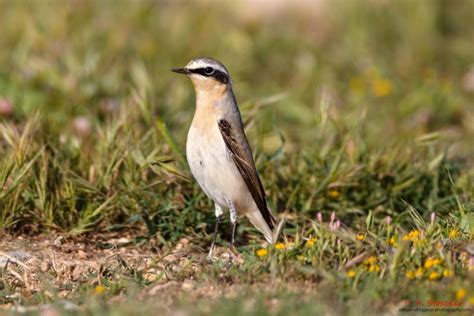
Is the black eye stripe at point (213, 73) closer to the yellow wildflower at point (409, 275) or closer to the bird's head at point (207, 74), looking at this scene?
the bird's head at point (207, 74)

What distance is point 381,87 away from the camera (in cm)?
995

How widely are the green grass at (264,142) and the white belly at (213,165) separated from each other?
385mm

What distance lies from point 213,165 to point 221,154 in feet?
0.31

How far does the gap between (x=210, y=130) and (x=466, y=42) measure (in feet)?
19.1

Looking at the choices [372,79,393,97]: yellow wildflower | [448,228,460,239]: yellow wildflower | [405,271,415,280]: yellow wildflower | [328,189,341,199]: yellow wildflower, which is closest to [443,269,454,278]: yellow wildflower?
[405,271,415,280]: yellow wildflower

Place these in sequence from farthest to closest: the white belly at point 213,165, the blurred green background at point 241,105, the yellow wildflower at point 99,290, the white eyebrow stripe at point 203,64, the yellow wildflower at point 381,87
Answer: the yellow wildflower at point 381,87, the blurred green background at point 241,105, the white eyebrow stripe at point 203,64, the white belly at point 213,165, the yellow wildflower at point 99,290

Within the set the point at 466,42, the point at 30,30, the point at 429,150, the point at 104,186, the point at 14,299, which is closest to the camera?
the point at 14,299

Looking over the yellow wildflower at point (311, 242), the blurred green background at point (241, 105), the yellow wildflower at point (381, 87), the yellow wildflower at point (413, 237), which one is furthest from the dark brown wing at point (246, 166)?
the yellow wildflower at point (381, 87)

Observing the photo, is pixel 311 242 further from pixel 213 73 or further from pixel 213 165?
pixel 213 73

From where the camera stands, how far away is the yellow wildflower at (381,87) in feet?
32.5

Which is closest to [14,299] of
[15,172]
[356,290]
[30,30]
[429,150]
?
[15,172]

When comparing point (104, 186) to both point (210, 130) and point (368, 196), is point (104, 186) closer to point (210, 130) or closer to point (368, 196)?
point (210, 130)

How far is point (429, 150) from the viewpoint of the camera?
770 cm

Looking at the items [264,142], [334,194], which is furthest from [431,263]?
[264,142]
